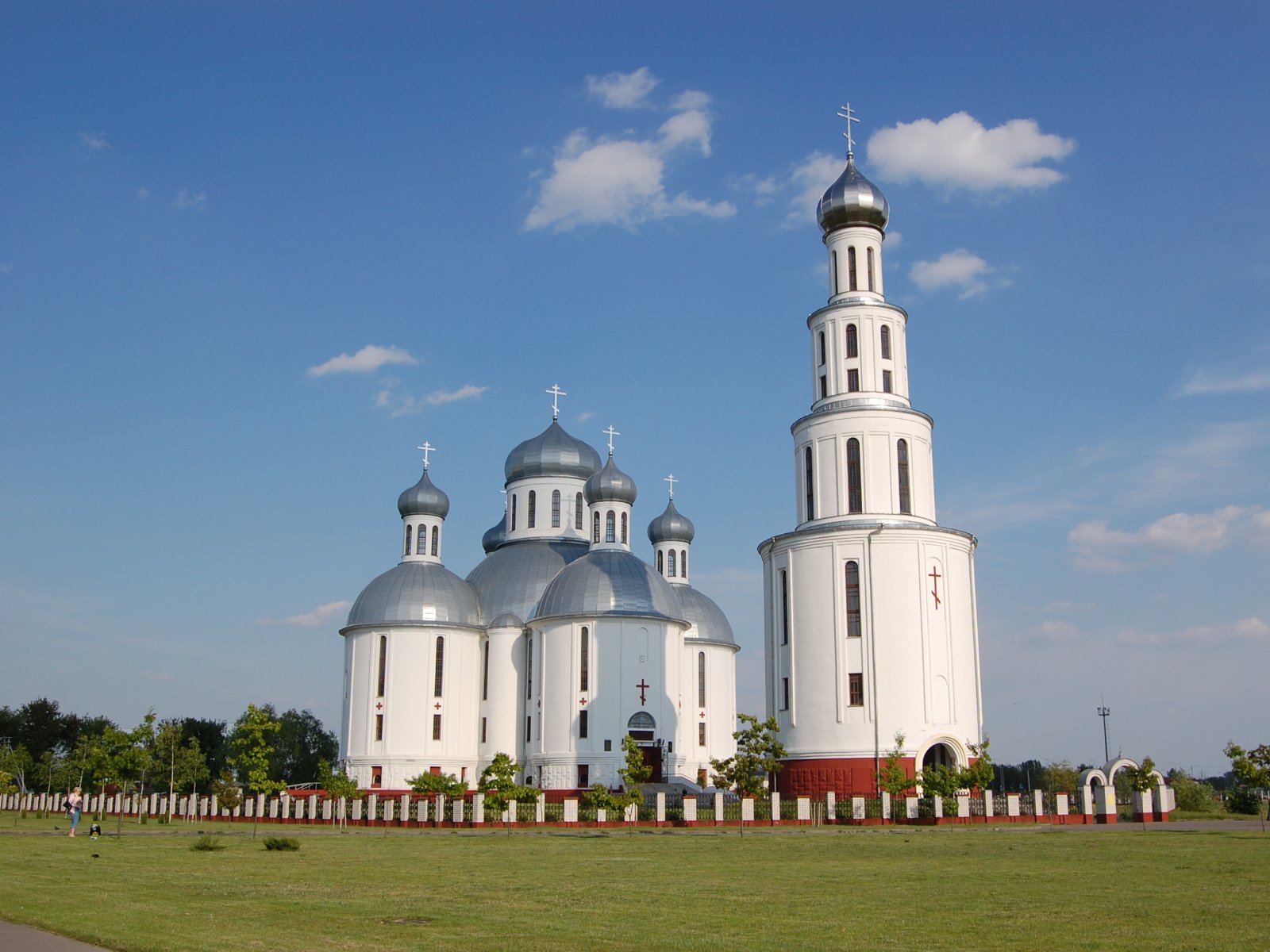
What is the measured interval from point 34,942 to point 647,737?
44590 mm

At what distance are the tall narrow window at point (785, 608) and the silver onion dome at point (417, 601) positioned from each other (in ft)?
69.0

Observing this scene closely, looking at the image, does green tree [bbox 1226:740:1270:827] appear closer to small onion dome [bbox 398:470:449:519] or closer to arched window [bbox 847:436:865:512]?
arched window [bbox 847:436:865:512]

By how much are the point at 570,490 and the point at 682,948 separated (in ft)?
187

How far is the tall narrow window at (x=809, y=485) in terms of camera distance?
1780 inches

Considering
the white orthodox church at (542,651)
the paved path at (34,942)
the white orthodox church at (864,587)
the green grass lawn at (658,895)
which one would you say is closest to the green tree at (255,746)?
the green grass lawn at (658,895)

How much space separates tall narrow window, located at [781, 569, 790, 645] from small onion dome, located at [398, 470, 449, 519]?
1001 inches

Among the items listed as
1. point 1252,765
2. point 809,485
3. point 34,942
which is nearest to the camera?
point 34,942

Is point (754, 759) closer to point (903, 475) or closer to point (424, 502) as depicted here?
point (903, 475)

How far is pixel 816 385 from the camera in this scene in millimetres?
46875

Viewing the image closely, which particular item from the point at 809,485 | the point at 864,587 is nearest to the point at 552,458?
the point at 809,485

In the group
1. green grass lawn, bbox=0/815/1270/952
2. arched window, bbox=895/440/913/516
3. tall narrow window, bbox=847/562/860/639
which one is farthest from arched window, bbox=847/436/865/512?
green grass lawn, bbox=0/815/1270/952

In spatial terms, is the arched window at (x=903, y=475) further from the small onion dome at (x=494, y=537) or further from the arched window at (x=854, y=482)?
the small onion dome at (x=494, y=537)

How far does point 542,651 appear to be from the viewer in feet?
185

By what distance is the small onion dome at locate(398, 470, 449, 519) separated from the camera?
6469 centimetres
